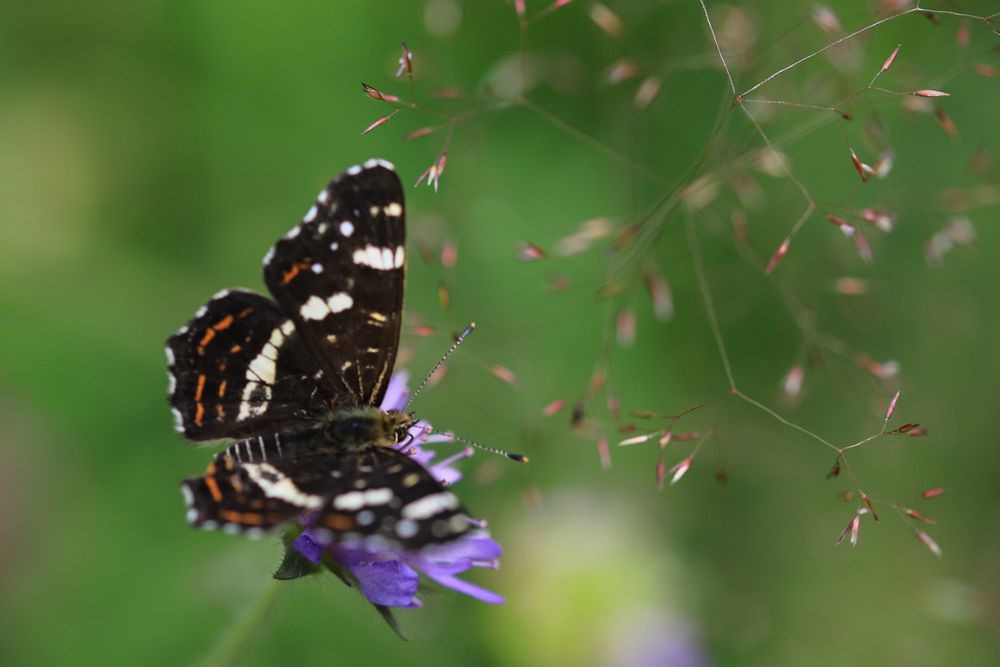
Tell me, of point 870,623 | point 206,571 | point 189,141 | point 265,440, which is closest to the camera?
point 265,440

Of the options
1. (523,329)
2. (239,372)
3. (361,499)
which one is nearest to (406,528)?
(361,499)

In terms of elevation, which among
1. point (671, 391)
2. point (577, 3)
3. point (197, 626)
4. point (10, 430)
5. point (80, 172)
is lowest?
point (197, 626)

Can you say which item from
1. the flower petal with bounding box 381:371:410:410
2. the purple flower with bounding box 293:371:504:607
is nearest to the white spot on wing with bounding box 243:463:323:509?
the purple flower with bounding box 293:371:504:607

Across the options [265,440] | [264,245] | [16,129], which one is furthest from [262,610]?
[16,129]

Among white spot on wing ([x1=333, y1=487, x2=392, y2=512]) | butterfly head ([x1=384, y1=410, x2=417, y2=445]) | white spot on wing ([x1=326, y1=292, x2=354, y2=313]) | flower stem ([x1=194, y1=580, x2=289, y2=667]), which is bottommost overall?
flower stem ([x1=194, y1=580, x2=289, y2=667])

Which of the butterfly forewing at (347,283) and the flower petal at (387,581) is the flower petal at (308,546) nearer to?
the flower petal at (387,581)

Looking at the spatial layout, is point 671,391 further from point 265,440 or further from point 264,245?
point 265,440

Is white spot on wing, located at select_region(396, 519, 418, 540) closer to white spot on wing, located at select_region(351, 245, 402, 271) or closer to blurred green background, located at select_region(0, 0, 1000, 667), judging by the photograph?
white spot on wing, located at select_region(351, 245, 402, 271)
